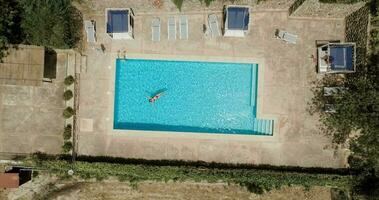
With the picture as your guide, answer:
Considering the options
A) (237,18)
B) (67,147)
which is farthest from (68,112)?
(237,18)

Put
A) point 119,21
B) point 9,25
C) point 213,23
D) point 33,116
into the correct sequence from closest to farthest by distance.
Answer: point 9,25
point 119,21
point 213,23
point 33,116

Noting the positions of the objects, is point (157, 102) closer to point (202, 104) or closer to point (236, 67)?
point (202, 104)

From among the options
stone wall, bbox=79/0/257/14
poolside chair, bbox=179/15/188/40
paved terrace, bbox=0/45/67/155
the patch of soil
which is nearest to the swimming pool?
poolside chair, bbox=179/15/188/40

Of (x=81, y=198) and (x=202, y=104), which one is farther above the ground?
(x=202, y=104)

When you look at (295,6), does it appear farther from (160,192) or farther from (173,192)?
(160,192)

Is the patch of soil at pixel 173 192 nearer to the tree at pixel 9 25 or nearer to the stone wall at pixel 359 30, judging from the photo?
the stone wall at pixel 359 30

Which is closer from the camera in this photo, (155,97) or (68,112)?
(68,112)

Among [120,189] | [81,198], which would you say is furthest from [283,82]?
[81,198]
